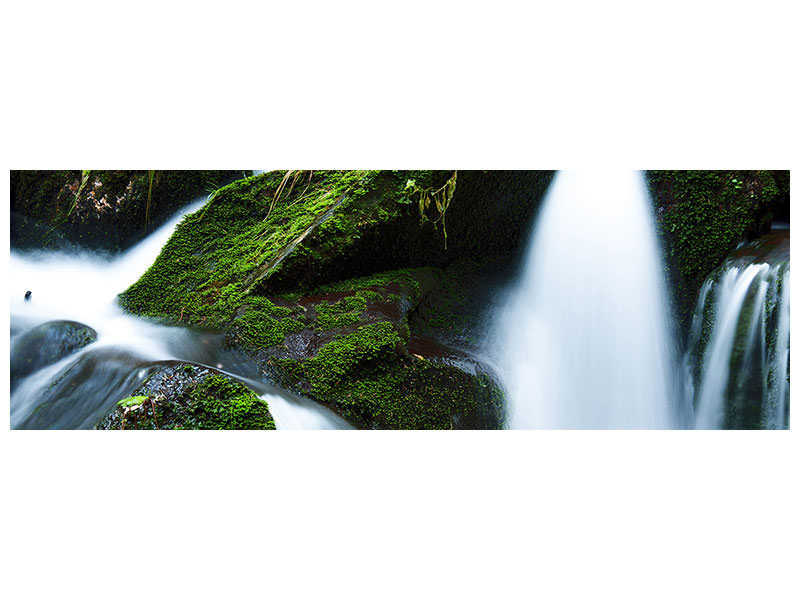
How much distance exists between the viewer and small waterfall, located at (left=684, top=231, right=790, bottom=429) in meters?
2.43

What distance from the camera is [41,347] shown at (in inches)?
94.7

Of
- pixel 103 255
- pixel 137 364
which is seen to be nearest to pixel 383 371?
pixel 137 364

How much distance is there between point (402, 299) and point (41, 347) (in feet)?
5.73

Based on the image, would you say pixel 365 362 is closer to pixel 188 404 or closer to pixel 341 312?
pixel 341 312

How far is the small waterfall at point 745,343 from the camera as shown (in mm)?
2430

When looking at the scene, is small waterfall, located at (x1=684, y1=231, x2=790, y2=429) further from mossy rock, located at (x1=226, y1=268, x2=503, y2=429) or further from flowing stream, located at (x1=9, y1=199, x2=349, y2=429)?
flowing stream, located at (x1=9, y1=199, x2=349, y2=429)

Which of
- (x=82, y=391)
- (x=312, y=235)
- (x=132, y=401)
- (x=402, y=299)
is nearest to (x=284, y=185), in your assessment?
(x=312, y=235)

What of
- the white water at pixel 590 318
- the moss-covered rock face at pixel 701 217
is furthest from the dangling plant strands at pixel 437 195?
the moss-covered rock face at pixel 701 217

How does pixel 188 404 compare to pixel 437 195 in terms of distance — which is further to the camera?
pixel 437 195

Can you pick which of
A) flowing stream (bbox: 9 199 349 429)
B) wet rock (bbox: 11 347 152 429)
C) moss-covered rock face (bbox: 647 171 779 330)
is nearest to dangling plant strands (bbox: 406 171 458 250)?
moss-covered rock face (bbox: 647 171 779 330)

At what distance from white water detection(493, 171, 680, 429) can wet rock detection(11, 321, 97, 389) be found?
6.95 feet

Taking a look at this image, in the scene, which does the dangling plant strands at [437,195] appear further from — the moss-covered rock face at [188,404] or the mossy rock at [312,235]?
the moss-covered rock face at [188,404]

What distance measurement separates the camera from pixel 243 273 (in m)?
2.60
